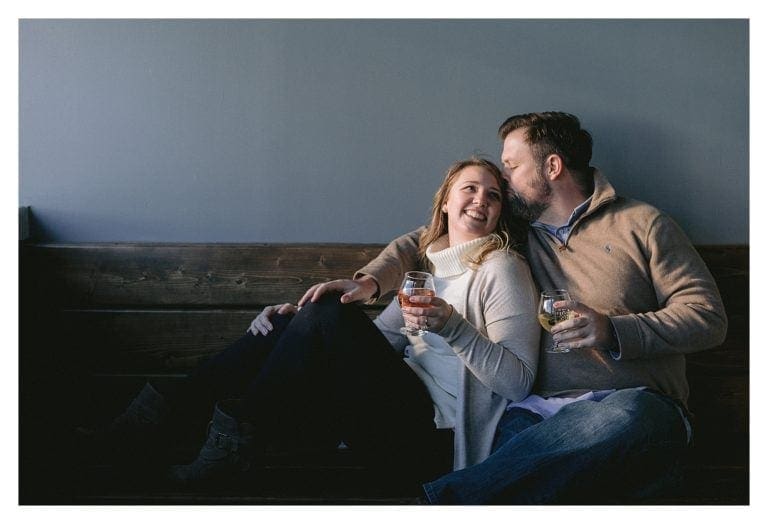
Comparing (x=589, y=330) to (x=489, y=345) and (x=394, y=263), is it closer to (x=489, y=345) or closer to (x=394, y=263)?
(x=489, y=345)

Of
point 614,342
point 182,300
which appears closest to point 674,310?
point 614,342

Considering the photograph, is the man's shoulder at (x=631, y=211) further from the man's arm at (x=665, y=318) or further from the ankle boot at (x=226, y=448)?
the ankle boot at (x=226, y=448)

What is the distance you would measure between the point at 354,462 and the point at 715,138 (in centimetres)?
143

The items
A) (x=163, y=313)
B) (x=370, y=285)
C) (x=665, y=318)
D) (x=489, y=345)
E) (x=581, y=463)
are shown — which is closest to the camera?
(x=581, y=463)

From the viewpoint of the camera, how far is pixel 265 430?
1667 millimetres

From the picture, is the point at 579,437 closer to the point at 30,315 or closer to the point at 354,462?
the point at 354,462

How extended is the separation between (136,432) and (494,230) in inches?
42.1

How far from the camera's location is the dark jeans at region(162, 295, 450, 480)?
5.52 feet

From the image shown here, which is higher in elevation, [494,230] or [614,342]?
[494,230]

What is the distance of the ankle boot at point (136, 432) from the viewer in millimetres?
1850

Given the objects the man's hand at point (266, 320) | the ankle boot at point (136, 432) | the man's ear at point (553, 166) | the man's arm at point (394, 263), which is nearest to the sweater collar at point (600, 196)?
the man's ear at point (553, 166)

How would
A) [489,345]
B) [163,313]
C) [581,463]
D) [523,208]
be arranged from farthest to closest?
[163,313]
[523,208]
[489,345]
[581,463]

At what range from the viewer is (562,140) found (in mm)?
2039

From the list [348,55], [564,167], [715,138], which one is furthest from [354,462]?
[715,138]
